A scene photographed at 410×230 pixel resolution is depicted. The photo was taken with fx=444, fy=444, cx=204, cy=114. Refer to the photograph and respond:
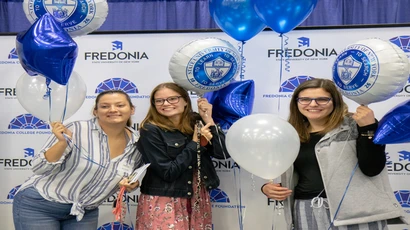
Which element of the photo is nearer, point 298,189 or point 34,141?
point 298,189

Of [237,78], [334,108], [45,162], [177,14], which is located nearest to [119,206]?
[45,162]

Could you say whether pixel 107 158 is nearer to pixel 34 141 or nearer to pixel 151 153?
pixel 151 153

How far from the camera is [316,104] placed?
2.05 metres

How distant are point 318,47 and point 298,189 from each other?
3.01 feet

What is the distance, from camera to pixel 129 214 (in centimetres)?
274

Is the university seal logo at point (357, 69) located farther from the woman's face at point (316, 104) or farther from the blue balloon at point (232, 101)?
the blue balloon at point (232, 101)

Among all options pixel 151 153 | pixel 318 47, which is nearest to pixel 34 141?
pixel 151 153

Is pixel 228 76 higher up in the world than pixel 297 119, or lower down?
higher up

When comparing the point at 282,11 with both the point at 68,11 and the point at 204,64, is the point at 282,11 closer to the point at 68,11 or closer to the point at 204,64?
the point at 204,64

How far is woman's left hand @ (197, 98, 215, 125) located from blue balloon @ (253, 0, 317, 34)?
1.77 ft

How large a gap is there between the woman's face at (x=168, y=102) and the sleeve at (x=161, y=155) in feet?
0.32

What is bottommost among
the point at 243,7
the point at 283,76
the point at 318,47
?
the point at 283,76

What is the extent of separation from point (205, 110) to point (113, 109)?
0.47 meters

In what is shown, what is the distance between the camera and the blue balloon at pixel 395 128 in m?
1.83
